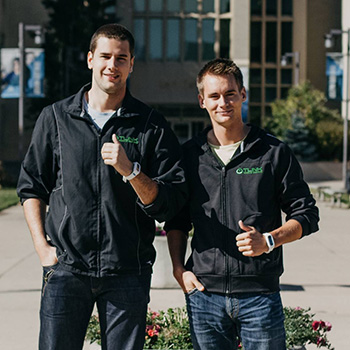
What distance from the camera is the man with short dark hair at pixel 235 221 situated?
363 cm

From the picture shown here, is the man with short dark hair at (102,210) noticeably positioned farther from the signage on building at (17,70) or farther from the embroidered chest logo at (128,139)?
the signage on building at (17,70)

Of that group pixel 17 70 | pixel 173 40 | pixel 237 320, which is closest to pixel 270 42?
pixel 173 40

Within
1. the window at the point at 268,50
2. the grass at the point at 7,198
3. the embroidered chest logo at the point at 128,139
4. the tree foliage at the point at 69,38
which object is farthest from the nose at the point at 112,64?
the window at the point at 268,50

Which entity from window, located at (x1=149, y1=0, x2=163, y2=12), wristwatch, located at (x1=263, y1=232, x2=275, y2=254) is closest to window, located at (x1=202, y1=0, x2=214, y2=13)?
window, located at (x1=149, y1=0, x2=163, y2=12)

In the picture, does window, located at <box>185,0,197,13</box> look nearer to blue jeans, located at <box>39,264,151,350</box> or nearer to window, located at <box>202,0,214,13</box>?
window, located at <box>202,0,214,13</box>

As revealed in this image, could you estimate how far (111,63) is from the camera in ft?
12.0

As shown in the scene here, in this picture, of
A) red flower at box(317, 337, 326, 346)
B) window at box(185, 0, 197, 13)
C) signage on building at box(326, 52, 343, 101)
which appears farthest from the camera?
window at box(185, 0, 197, 13)

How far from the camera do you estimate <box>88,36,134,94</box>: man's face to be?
12.0ft

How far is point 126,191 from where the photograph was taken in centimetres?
363

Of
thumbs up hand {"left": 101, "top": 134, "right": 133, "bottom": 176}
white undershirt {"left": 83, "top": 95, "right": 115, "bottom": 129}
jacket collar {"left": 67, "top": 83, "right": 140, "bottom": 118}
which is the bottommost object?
thumbs up hand {"left": 101, "top": 134, "right": 133, "bottom": 176}

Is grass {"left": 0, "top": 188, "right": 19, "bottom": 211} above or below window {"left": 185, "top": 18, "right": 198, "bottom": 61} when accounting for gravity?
below

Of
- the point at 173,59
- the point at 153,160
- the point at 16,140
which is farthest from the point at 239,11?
the point at 153,160

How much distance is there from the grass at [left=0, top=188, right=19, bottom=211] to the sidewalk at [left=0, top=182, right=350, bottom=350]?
609cm

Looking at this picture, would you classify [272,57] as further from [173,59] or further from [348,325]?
[348,325]
